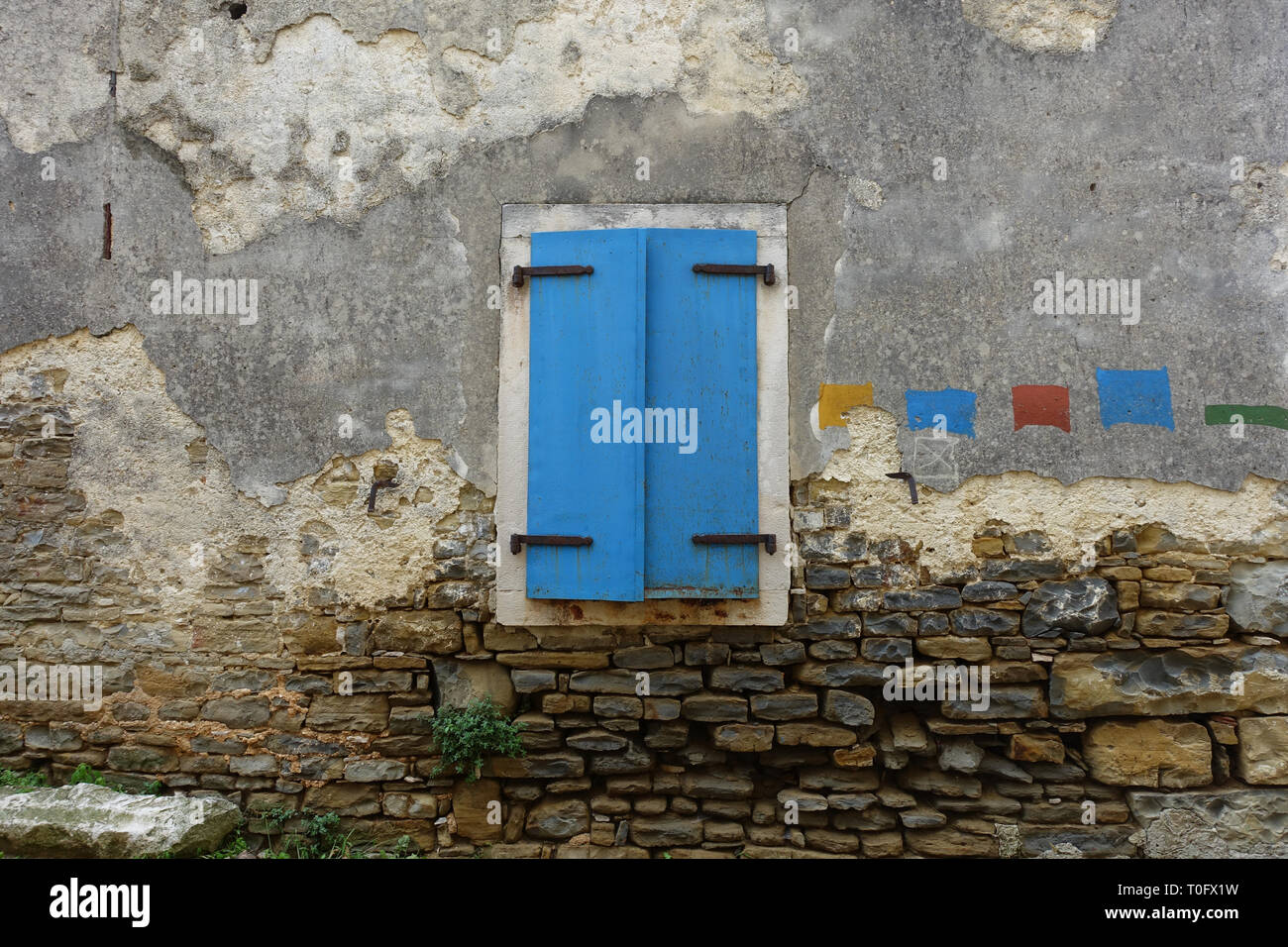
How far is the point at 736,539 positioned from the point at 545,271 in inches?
59.4

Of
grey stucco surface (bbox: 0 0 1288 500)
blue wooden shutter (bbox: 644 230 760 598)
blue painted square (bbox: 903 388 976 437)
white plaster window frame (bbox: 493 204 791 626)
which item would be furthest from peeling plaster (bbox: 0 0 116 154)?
blue painted square (bbox: 903 388 976 437)

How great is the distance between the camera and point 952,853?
12.0 feet

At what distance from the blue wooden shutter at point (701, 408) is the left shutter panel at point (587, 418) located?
8cm

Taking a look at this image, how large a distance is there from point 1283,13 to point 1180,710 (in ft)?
10.7

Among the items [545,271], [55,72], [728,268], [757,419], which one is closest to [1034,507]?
[757,419]

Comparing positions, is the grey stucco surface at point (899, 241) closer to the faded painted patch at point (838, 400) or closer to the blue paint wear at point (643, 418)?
the faded painted patch at point (838, 400)

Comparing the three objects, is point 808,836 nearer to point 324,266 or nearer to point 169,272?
point 324,266

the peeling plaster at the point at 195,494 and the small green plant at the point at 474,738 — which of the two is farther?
the peeling plaster at the point at 195,494

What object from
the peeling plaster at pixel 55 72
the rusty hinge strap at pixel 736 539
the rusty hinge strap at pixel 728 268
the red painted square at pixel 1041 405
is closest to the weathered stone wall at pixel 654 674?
the rusty hinge strap at pixel 736 539

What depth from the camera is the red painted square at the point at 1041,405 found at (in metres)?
3.74

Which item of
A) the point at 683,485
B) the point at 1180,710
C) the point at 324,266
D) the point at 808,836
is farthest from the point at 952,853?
the point at 324,266

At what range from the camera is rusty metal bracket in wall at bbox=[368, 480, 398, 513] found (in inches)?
152

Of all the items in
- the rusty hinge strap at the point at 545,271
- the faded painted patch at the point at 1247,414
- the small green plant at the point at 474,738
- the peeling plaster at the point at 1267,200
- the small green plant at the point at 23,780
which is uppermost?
the peeling plaster at the point at 1267,200

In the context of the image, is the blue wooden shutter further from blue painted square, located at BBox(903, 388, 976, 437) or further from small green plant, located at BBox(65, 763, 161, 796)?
small green plant, located at BBox(65, 763, 161, 796)
